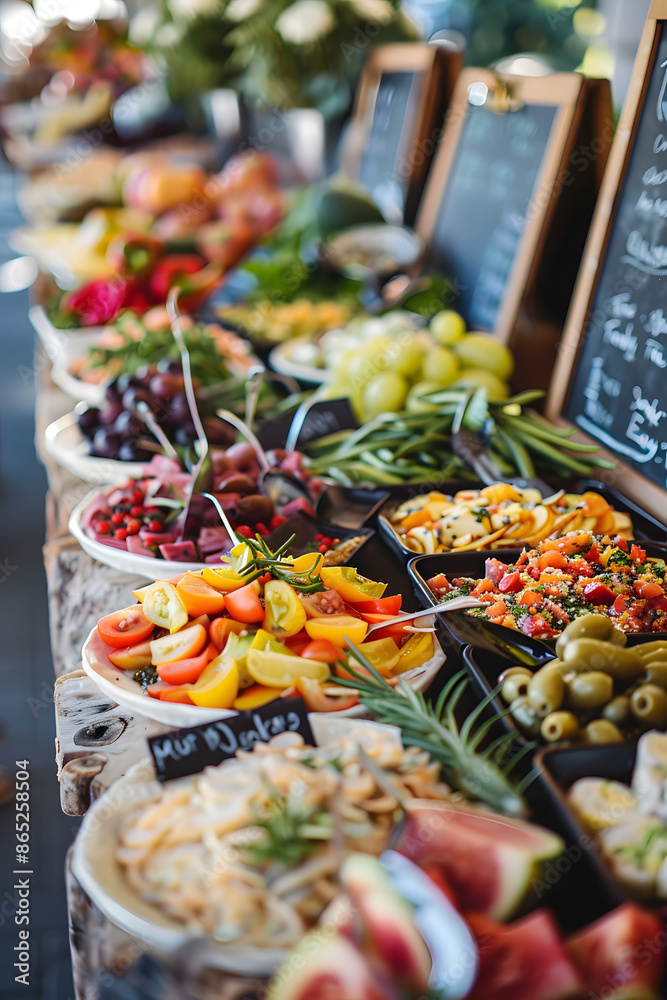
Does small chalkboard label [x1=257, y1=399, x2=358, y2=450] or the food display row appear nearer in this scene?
the food display row

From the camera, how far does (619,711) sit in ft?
3.08

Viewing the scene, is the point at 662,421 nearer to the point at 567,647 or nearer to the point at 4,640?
the point at 567,647

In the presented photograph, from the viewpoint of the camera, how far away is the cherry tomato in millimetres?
Answer: 1184

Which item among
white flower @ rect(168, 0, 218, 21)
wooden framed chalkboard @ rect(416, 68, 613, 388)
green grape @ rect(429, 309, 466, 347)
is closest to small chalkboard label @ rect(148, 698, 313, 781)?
green grape @ rect(429, 309, 466, 347)

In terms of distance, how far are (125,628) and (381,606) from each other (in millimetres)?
366

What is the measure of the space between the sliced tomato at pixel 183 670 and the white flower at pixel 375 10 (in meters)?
2.94

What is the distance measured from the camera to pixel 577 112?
6.41 ft

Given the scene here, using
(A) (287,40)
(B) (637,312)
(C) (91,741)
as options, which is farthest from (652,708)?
(A) (287,40)

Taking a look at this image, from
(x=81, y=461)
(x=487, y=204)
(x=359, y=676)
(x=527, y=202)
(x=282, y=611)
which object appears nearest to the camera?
(x=359, y=676)

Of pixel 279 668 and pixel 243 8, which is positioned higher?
pixel 243 8

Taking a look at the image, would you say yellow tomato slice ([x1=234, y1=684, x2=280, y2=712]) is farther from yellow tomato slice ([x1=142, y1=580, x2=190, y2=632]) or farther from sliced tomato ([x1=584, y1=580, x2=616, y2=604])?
sliced tomato ([x1=584, y1=580, x2=616, y2=604])

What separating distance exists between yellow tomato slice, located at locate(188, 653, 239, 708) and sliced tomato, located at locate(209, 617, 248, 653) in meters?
0.05

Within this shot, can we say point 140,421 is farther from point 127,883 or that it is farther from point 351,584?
point 127,883

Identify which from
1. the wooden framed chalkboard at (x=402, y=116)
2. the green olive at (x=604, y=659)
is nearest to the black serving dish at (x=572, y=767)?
the green olive at (x=604, y=659)
